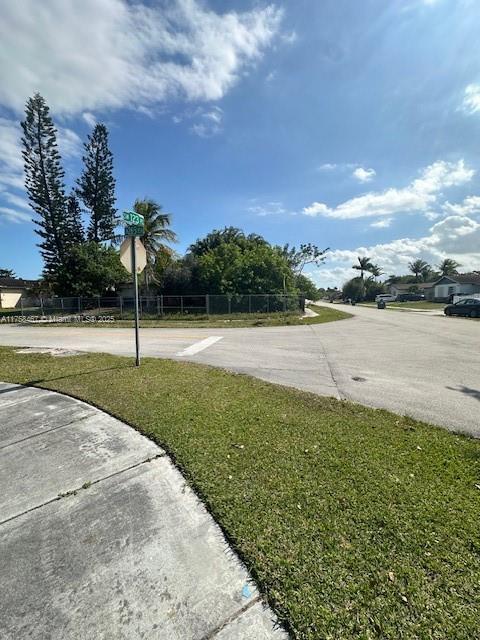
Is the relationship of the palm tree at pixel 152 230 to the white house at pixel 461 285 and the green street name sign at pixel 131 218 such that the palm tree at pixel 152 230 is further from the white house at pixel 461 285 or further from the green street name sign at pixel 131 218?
the white house at pixel 461 285

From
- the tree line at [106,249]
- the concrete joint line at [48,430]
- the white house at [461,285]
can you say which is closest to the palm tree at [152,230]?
the tree line at [106,249]

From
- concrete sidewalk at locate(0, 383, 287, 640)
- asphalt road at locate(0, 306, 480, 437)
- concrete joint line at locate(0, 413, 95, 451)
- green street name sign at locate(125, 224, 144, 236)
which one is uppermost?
green street name sign at locate(125, 224, 144, 236)

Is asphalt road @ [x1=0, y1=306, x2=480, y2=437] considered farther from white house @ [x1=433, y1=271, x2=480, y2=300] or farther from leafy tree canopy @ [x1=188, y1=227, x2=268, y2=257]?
white house @ [x1=433, y1=271, x2=480, y2=300]

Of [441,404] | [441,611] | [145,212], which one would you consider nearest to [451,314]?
[441,404]

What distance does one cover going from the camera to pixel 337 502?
2.37m

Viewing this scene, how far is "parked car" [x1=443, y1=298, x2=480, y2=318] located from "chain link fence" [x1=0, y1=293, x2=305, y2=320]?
12035 millimetres

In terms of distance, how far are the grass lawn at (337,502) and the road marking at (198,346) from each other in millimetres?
4338

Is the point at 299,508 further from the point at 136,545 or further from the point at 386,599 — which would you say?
the point at 136,545

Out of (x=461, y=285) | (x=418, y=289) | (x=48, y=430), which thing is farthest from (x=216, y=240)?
(x=418, y=289)

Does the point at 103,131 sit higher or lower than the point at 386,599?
higher

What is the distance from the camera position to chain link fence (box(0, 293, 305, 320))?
22234mm

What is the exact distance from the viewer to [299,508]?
2.31 metres

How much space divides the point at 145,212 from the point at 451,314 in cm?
2662

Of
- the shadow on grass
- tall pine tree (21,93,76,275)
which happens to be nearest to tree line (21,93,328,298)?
tall pine tree (21,93,76,275)
